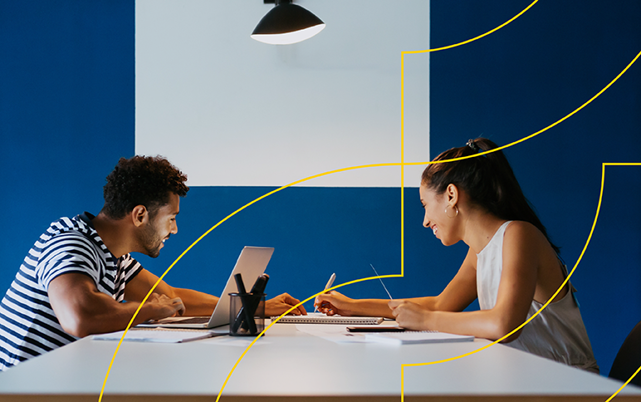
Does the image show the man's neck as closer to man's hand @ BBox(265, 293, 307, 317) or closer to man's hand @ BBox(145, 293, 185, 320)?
man's hand @ BBox(145, 293, 185, 320)

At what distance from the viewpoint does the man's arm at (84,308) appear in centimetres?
142

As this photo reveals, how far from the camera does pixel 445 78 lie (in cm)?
312

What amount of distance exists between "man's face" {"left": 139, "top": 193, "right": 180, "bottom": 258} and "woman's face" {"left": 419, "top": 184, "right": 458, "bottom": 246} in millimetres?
898

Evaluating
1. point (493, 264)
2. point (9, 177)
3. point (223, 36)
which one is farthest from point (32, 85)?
point (493, 264)

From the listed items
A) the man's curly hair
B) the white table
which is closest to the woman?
the white table

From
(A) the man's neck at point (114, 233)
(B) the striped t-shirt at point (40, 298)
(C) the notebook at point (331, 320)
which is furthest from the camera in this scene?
(A) the man's neck at point (114, 233)

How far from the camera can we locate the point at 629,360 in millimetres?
1418

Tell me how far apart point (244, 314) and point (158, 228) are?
2.52 ft

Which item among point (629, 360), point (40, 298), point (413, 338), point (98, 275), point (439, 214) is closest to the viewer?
point (413, 338)

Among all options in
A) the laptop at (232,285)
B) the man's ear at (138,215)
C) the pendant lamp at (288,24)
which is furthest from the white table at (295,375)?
→ the pendant lamp at (288,24)

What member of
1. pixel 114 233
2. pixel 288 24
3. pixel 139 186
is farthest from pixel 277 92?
pixel 114 233

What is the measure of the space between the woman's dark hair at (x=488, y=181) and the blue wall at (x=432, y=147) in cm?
130

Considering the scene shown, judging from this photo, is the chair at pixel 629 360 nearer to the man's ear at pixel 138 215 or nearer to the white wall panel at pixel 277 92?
the man's ear at pixel 138 215

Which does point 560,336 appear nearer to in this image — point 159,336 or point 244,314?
point 244,314
